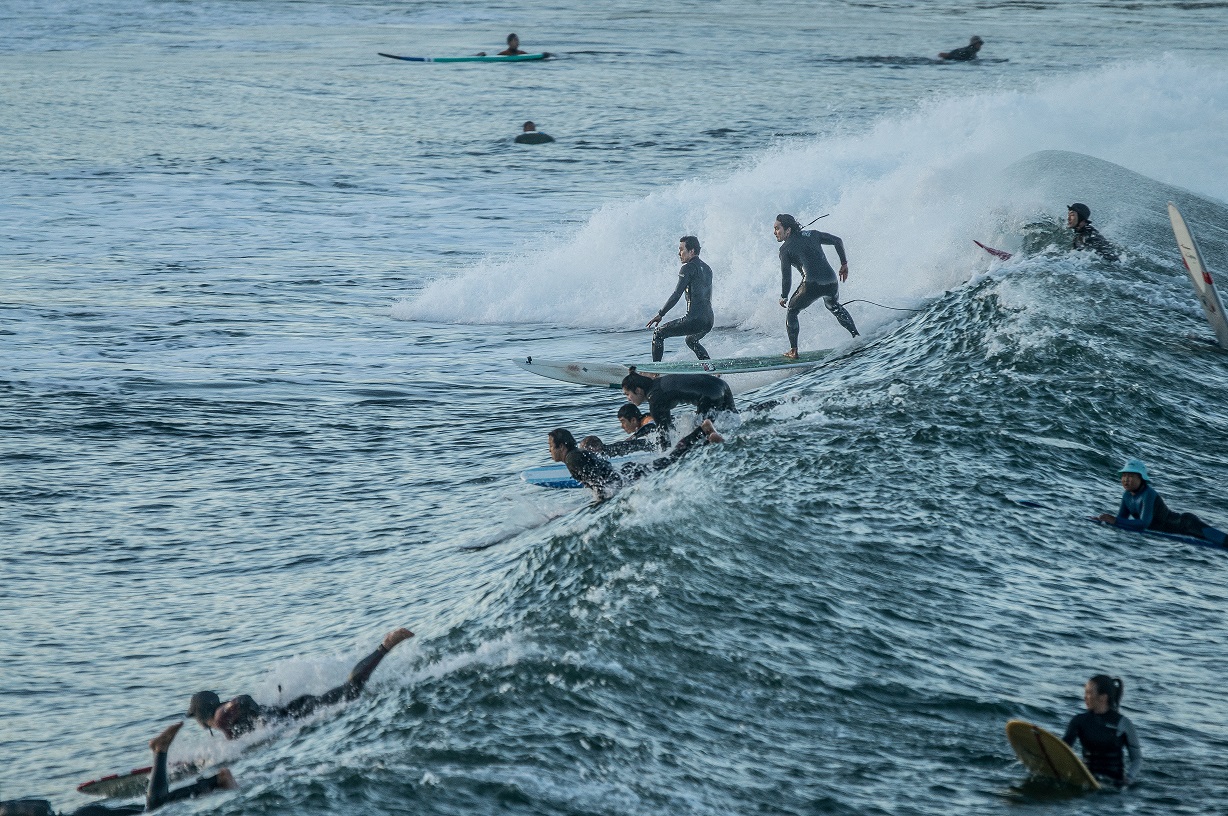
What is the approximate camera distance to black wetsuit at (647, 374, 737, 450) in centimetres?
1419

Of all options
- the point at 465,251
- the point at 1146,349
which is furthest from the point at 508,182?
the point at 1146,349

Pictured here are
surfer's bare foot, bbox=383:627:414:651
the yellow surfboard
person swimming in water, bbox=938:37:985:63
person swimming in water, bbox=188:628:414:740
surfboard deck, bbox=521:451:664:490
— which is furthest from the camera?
person swimming in water, bbox=938:37:985:63

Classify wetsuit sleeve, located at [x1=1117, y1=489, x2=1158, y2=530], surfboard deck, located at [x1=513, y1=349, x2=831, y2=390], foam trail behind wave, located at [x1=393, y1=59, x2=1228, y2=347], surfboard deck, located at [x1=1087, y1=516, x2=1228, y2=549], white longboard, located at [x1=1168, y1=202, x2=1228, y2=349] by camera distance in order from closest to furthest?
surfboard deck, located at [x1=1087, y1=516, x2=1228, y2=549], wetsuit sleeve, located at [x1=1117, y1=489, x2=1158, y2=530], white longboard, located at [x1=1168, y1=202, x2=1228, y2=349], surfboard deck, located at [x1=513, y1=349, x2=831, y2=390], foam trail behind wave, located at [x1=393, y1=59, x2=1228, y2=347]

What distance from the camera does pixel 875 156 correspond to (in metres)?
33.6

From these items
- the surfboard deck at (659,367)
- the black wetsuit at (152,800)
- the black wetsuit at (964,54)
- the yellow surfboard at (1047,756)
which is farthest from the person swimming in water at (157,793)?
the black wetsuit at (964,54)

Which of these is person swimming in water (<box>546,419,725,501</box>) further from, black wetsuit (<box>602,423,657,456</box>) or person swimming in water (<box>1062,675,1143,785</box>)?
person swimming in water (<box>1062,675,1143,785</box>)

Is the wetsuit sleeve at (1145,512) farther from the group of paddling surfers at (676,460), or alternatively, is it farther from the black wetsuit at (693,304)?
the black wetsuit at (693,304)

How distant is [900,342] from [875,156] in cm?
1538

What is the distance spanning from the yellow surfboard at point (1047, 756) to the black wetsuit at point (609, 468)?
18.4 feet

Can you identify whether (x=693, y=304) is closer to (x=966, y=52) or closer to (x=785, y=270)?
(x=785, y=270)

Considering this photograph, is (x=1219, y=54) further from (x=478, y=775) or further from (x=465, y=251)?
(x=478, y=775)

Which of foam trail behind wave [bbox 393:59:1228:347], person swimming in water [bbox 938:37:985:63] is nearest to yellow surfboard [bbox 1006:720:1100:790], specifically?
foam trail behind wave [bbox 393:59:1228:347]

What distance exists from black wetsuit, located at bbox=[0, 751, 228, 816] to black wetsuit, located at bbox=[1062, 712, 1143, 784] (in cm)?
547

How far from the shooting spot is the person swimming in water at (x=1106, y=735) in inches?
320
